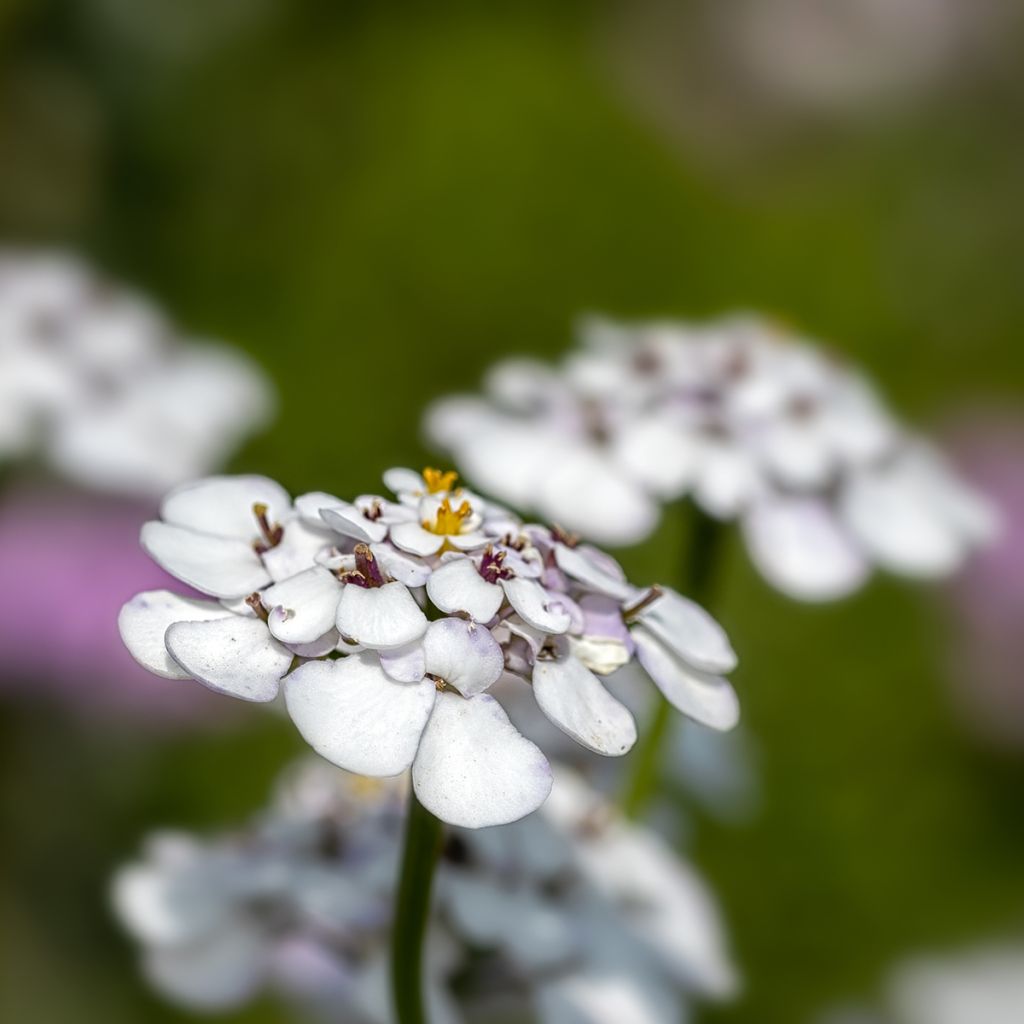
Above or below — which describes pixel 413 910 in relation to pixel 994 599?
below

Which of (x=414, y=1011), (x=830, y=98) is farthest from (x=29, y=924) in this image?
(x=830, y=98)

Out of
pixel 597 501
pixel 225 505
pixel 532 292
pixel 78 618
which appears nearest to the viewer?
pixel 225 505

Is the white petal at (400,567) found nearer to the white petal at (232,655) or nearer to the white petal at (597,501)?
the white petal at (232,655)

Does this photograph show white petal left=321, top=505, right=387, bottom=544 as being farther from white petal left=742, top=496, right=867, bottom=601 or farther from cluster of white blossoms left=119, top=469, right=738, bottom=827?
white petal left=742, top=496, right=867, bottom=601

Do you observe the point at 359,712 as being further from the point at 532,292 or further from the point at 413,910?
the point at 532,292

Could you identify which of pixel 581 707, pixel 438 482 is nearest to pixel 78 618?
pixel 438 482

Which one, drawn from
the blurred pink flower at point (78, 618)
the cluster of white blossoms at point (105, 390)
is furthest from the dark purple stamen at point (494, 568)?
the blurred pink flower at point (78, 618)
